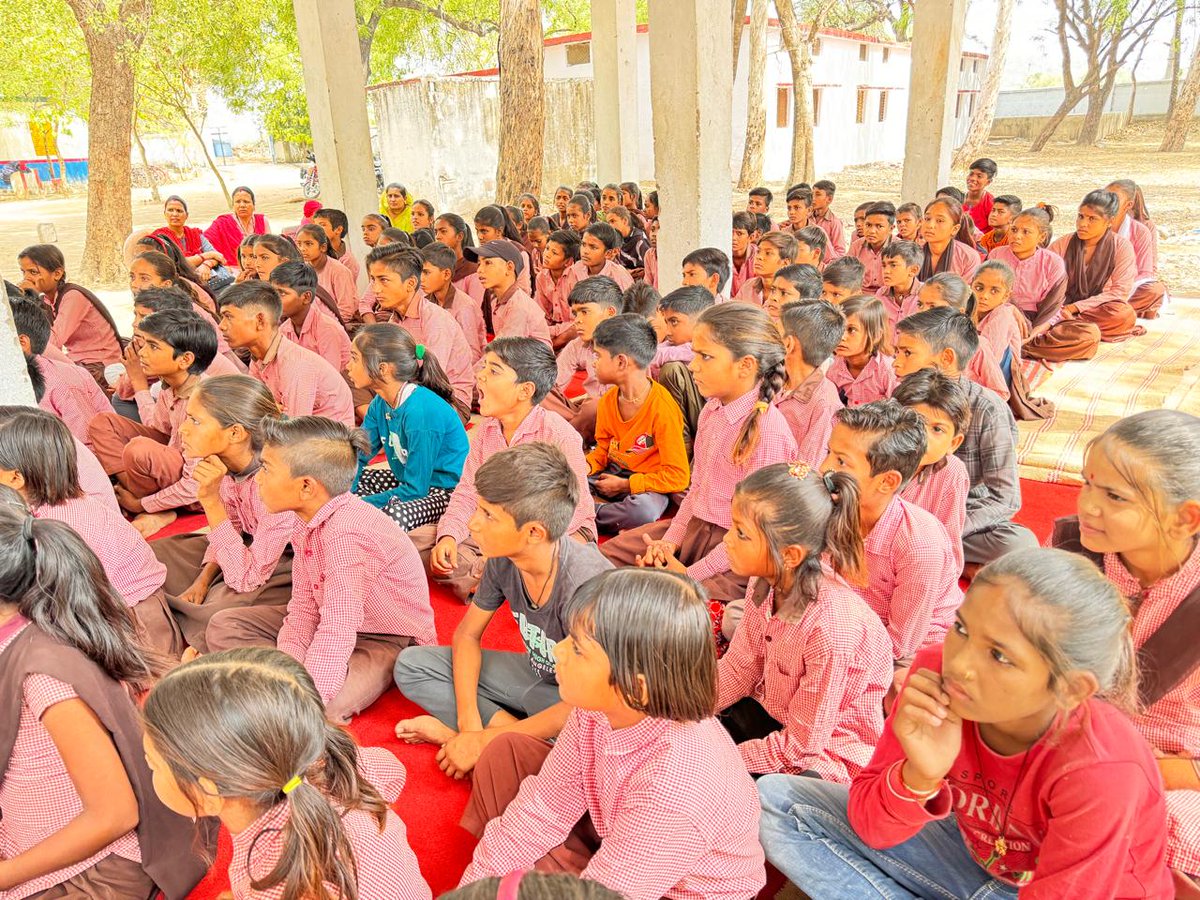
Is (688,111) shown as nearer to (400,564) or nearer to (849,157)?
(400,564)

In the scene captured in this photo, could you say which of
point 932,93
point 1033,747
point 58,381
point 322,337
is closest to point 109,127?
point 322,337

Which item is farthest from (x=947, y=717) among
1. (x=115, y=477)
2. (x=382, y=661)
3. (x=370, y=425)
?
(x=115, y=477)

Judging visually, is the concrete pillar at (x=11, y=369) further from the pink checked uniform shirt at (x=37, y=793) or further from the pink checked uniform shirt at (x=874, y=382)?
the pink checked uniform shirt at (x=874, y=382)

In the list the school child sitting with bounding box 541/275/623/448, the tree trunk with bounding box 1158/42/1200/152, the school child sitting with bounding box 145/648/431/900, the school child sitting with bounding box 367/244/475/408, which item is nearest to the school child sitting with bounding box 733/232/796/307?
the school child sitting with bounding box 541/275/623/448

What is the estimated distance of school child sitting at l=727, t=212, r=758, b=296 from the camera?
23.3 feet

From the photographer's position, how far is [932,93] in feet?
25.3

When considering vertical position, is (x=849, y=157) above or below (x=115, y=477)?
above

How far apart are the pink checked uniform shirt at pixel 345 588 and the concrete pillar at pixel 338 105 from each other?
6.35m

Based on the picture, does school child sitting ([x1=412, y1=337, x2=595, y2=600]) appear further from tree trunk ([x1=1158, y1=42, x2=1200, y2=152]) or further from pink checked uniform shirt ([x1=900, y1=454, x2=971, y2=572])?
tree trunk ([x1=1158, y1=42, x2=1200, y2=152])

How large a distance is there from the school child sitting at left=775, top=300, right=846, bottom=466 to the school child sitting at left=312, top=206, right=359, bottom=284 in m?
4.90

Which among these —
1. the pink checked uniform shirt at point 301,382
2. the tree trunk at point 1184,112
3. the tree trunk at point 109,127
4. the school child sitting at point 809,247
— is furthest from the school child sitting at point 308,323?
the tree trunk at point 1184,112

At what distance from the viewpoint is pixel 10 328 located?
2953 mm

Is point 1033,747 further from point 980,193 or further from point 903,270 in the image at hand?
point 980,193

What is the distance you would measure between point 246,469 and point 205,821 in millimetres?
1557
